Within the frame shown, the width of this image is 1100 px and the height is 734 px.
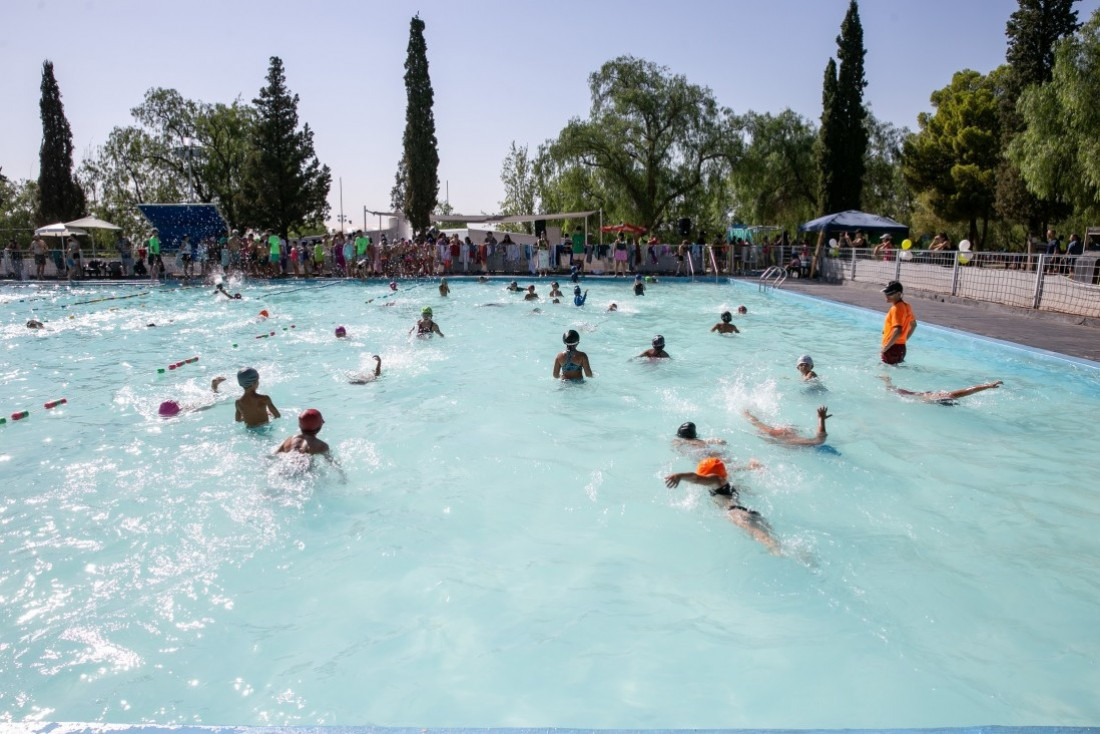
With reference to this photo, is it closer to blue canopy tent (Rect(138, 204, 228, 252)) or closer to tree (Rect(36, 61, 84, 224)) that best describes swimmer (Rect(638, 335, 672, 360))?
blue canopy tent (Rect(138, 204, 228, 252))

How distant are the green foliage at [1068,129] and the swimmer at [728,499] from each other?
1910 centimetres

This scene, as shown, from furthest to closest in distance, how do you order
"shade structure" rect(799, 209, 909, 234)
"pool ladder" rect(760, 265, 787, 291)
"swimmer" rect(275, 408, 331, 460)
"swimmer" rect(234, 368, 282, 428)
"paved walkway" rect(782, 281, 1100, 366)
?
"shade structure" rect(799, 209, 909, 234) → "pool ladder" rect(760, 265, 787, 291) → "paved walkway" rect(782, 281, 1100, 366) → "swimmer" rect(234, 368, 282, 428) → "swimmer" rect(275, 408, 331, 460)

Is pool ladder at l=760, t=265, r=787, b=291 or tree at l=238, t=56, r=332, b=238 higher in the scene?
tree at l=238, t=56, r=332, b=238

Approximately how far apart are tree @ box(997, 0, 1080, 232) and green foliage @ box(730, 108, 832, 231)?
32.1ft

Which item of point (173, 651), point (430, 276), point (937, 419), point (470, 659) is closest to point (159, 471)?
point (173, 651)

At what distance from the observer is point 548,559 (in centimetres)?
537

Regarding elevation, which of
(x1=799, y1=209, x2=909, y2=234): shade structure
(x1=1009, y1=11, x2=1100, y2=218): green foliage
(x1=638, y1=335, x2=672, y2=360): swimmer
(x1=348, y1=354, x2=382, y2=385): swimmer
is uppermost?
(x1=1009, y1=11, x2=1100, y2=218): green foliage

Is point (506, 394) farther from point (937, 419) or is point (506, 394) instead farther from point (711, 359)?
point (937, 419)

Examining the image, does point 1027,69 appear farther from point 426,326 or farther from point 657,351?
point 426,326

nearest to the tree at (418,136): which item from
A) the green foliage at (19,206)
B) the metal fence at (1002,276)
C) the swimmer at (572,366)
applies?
the metal fence at (1002,276)

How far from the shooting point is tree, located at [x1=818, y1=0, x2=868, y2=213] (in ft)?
100

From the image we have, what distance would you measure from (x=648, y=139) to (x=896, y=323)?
992 inches

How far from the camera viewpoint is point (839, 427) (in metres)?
8.46

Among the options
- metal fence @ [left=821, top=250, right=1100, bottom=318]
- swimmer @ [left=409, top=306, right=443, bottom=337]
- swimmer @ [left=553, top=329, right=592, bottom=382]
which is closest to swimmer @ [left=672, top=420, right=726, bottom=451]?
swimmer @ [left=553, top=329, right=592, bottom=382]
